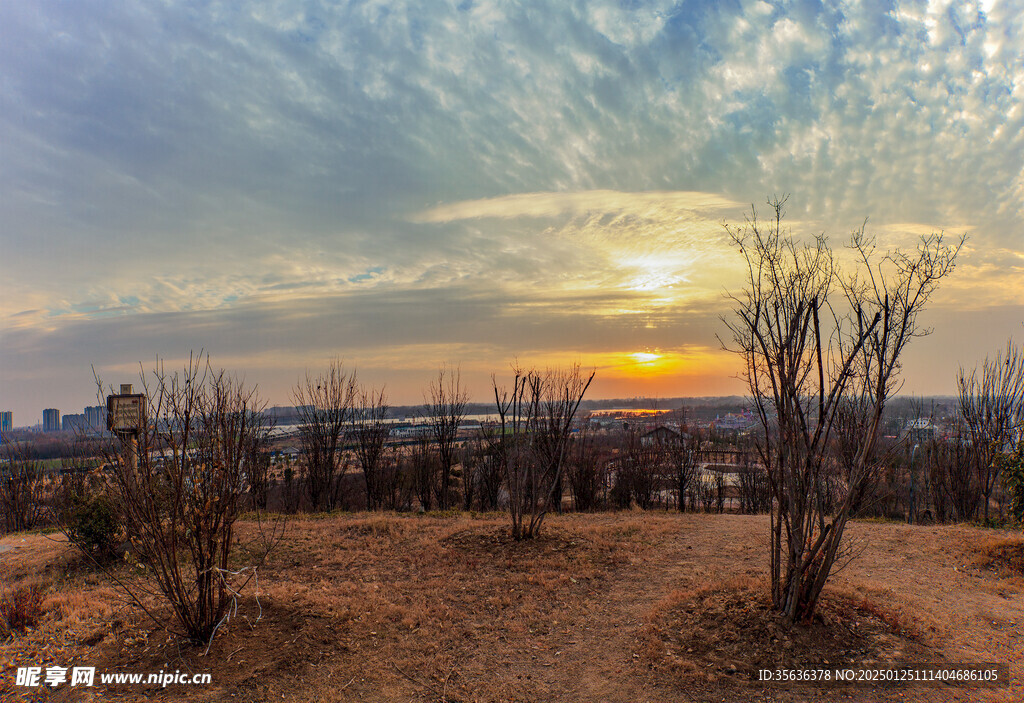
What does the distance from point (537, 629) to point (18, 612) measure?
5883 mm

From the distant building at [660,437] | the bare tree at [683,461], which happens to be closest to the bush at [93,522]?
the bare tree at [683,461]

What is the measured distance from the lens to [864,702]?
3984 millimetres

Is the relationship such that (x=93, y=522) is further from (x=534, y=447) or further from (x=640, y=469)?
(x=640, y=469)

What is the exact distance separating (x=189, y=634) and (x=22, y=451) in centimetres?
2016

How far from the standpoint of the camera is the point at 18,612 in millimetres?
5258

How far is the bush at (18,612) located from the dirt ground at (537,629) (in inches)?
7.1

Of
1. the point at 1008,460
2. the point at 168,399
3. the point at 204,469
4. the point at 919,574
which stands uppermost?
the point at 168,399

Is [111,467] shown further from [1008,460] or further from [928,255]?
[1008,460]

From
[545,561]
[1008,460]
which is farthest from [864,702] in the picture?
[1008,460]

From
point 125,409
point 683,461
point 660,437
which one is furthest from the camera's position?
point 660,437

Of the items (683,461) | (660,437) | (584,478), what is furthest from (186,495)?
(660,437)

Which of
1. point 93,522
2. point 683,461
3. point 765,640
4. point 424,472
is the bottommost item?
point 424,472

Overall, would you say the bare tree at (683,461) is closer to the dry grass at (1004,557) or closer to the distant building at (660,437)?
the distant building at (660,437)

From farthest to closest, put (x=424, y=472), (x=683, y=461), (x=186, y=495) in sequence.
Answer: (x=424, y=472), (x=683, y=461), (x=186, y=495)
